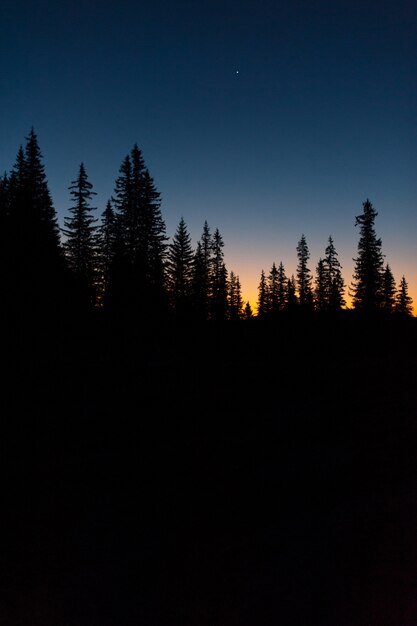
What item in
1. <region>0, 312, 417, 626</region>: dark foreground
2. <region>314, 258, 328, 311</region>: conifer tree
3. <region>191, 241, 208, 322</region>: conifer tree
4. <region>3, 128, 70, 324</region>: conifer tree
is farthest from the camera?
<region>314, 258, 328, 311</region>: conifer tree

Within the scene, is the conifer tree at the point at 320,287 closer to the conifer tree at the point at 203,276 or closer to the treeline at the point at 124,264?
the treeline at the point at 124,264

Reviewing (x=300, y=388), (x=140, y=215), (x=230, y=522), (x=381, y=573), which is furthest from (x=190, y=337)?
(x=140, y=215)

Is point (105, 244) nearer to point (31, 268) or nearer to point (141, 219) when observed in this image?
point (141, 219)

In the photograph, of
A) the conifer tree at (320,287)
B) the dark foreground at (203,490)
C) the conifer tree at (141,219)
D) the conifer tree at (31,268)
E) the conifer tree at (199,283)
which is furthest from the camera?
the conifer tree at (320,287)

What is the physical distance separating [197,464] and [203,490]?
124 centimetres

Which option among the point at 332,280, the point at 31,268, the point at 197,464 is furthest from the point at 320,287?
the point at 197,464

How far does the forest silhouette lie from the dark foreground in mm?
33

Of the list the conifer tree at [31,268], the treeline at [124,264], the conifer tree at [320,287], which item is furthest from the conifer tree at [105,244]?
the conifer tree at [320,287]

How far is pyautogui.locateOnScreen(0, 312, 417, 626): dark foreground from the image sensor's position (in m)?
4.86

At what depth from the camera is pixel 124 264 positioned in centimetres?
3206

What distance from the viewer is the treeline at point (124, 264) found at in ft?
71.7

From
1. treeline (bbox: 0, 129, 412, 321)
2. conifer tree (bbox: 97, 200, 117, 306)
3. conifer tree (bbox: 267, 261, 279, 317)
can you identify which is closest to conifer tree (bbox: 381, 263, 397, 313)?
treeline (bbox: 0, 129, 412, 321)

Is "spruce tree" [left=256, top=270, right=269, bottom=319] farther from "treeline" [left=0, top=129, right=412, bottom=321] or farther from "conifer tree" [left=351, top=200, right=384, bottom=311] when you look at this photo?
"conifer tree" [left=351, top=200, right=384, bottom=311]

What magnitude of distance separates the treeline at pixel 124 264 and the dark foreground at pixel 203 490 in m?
5.46
